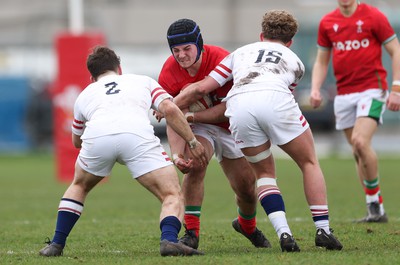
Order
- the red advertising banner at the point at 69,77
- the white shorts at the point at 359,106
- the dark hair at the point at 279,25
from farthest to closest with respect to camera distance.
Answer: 1. the red advertising banner at the point at 69,77
2. the white shorts at the point at 359,106
3. the dark hair at the point at 279,25

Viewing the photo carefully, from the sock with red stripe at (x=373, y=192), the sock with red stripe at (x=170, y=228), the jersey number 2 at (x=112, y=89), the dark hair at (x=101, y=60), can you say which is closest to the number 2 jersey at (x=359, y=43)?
the sock with red stripe at (x=373, y=192)

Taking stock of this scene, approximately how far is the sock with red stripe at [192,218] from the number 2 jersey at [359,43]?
9.48 ft

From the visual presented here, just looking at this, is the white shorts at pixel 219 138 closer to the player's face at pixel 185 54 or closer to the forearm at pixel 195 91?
the forearm at pixel 195 91

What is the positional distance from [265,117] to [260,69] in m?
0.40

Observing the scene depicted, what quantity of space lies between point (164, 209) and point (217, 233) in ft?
6.28

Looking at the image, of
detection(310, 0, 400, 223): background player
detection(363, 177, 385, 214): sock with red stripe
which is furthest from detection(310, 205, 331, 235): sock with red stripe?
detection(363, 177, 385, 214): sock with red stripe

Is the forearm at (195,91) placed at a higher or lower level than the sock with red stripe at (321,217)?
higher

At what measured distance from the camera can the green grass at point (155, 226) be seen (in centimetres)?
684

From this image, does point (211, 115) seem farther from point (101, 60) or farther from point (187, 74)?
point (101, 60)

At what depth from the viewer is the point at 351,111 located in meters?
9.98

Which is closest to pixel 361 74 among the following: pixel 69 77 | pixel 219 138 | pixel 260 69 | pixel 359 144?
pixel 359 144

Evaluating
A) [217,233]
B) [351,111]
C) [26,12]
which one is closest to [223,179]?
[351,111]

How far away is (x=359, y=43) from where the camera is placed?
387 inches

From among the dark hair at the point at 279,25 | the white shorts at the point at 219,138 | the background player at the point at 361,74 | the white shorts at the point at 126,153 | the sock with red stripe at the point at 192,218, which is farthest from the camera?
the background player at the point at 361,74
